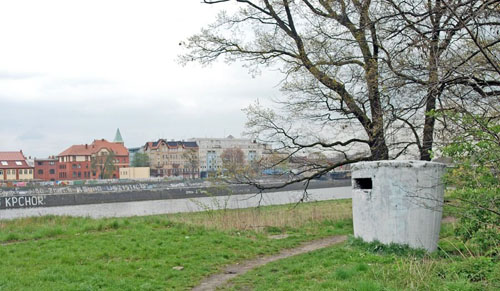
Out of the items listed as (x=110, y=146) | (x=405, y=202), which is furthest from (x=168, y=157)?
(x=405, y=202)

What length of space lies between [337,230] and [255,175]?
3816 mm

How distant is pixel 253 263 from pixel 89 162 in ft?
347

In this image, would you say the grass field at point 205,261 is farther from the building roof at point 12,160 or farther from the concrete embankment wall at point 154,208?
the building roof at point 12,160

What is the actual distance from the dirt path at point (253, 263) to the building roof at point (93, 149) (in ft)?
345

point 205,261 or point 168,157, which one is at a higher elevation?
point 168,157

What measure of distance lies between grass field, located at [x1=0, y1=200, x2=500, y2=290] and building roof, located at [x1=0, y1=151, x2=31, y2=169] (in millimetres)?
89016

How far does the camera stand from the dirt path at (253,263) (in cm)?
877

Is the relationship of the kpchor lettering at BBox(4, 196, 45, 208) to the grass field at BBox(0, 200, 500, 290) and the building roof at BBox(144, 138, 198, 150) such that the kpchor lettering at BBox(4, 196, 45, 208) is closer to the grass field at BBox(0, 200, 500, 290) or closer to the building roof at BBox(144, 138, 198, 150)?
the grass field at BBox(0, 200, 500, 290)

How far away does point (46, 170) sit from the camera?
108 m

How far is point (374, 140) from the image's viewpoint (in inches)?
584

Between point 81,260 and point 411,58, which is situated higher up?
point 411,58

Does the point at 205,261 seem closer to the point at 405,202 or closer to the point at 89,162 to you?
the point at 405,202

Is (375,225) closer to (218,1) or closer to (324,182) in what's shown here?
(218,1)

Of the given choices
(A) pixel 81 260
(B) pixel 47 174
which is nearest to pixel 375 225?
(A) pixel 81 260
